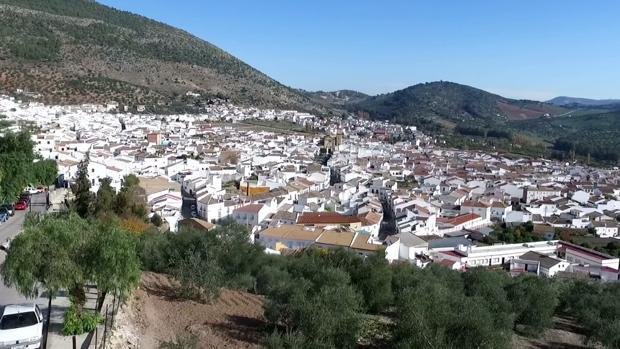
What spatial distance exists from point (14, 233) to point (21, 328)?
27.2 ft

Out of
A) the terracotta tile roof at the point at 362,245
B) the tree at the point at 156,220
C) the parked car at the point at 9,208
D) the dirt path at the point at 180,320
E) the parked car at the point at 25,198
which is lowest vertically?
the terracotta tile roof at the point at 362,245

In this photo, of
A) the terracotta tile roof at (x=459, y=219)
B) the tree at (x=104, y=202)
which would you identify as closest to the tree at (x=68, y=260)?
the tree at (x=104, y=202)

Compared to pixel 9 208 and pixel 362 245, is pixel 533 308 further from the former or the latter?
pixel 9 208

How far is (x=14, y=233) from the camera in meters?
15.3

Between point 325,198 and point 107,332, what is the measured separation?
32.6 meters

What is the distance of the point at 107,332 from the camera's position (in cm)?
905

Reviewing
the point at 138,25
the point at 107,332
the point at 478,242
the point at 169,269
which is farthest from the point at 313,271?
the point at 138,25

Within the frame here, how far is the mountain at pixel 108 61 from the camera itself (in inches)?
3189

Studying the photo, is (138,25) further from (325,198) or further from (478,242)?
(478,242)

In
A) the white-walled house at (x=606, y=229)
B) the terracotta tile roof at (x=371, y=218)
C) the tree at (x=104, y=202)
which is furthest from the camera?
the white-walled house at (x=606, y=229)

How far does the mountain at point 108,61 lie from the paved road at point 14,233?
62540mm

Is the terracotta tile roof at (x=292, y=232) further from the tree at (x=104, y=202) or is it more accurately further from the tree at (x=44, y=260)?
the tree at (x=44, y=260)

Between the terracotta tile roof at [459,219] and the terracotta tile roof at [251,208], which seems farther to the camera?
the terracotta tile roof at [459,219]

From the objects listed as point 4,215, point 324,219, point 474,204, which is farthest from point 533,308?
point 474,204
